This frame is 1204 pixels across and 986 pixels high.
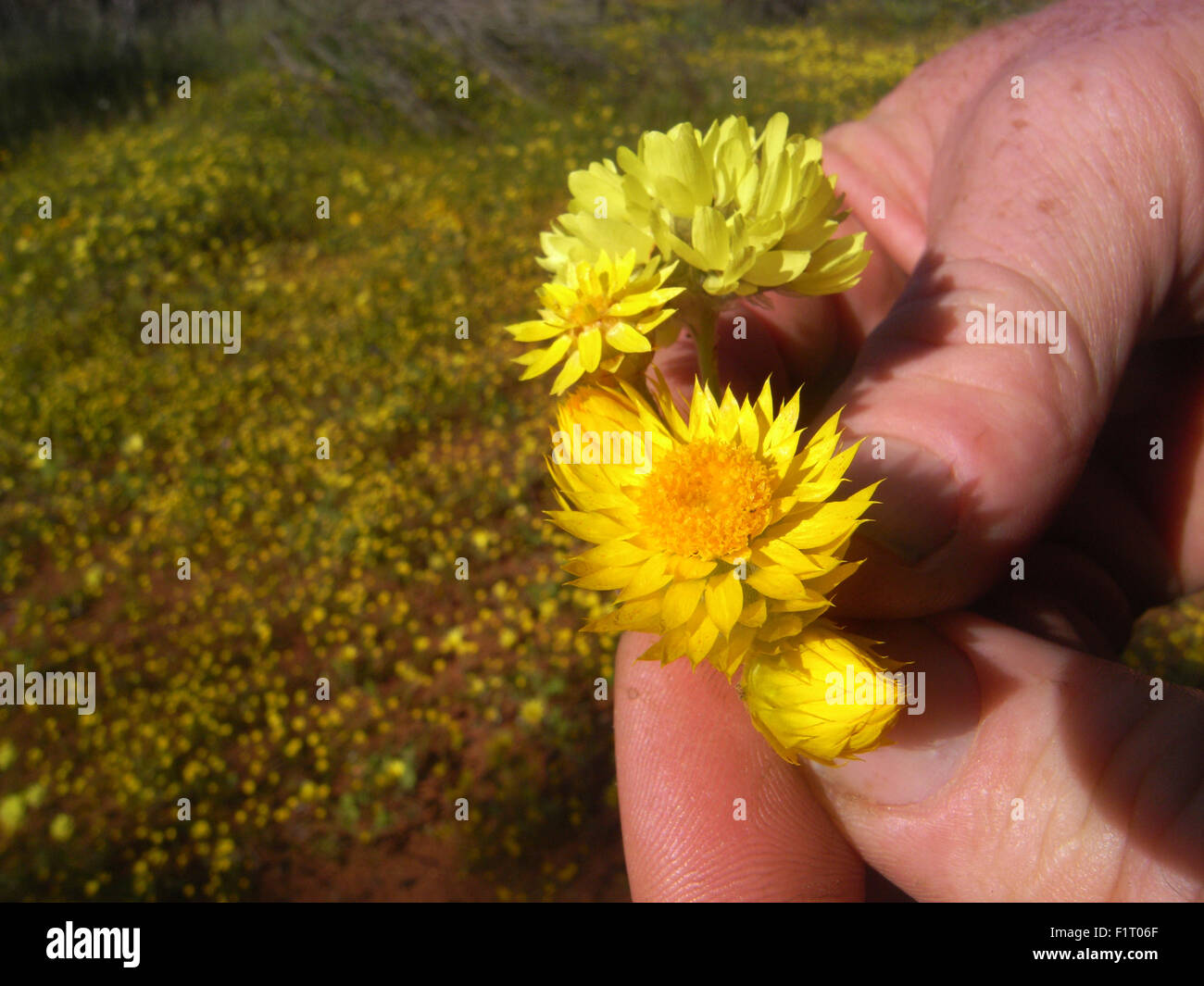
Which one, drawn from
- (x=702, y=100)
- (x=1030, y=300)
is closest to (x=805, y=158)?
(x=1030, y=300)

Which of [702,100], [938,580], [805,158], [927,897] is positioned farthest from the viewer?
[702,100]

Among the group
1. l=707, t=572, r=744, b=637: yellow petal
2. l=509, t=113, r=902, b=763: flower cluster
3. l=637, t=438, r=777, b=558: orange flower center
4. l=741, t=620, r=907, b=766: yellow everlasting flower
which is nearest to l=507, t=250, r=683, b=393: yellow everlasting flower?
l=509, t=113, r=902, b=763: flower cluster

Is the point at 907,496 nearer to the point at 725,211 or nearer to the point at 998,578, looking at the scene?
the point at 998,578

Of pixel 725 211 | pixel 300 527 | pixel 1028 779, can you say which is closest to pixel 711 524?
pixel 725 211

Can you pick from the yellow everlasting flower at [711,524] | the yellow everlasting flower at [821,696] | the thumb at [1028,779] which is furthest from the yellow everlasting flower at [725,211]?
the thumb at [1028,779]
